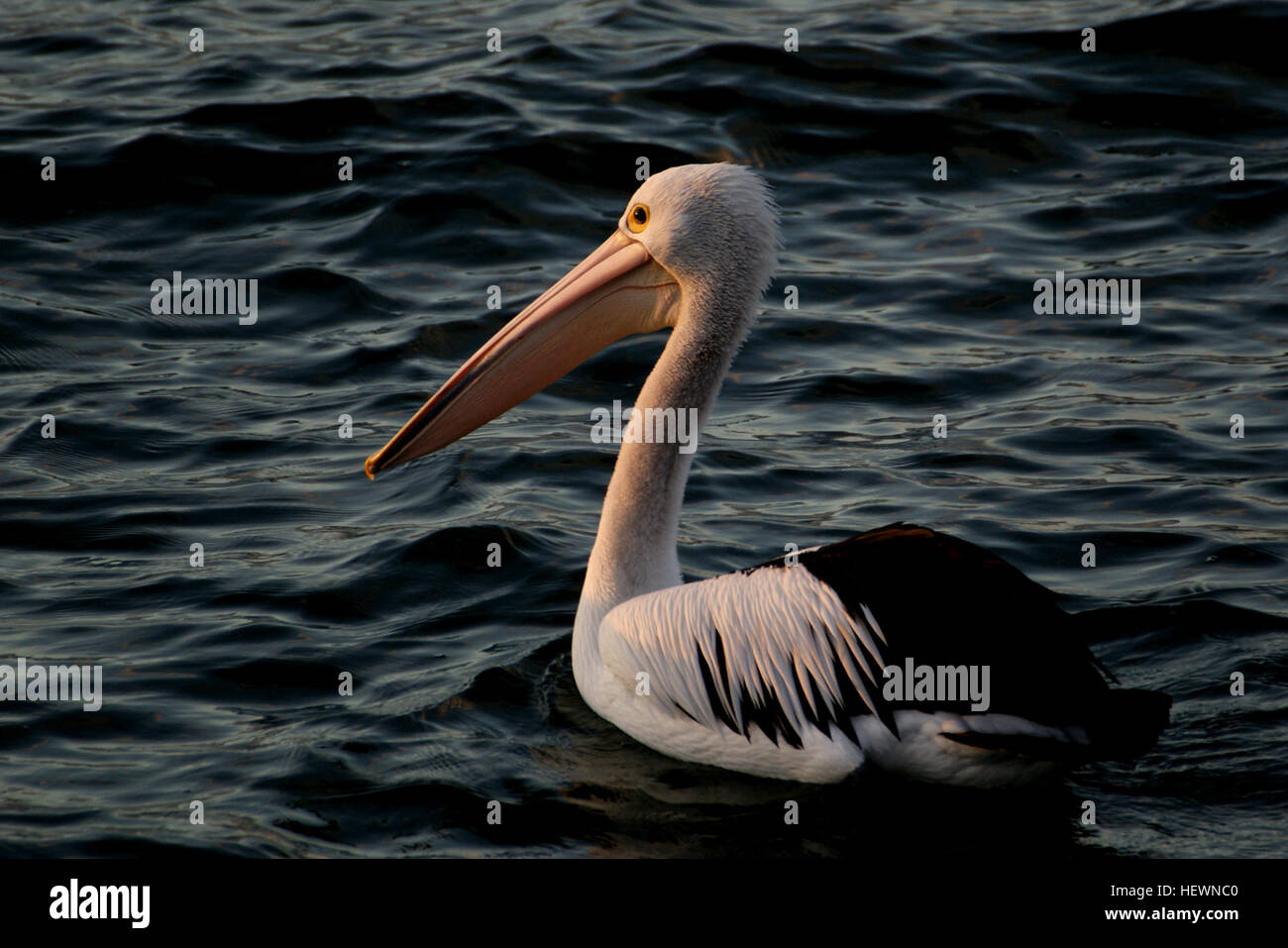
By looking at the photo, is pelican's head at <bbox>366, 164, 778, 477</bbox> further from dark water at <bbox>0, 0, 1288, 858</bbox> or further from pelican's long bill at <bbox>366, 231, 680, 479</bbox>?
dark water at <bbox>0, 0, 1288, 858</bbox>

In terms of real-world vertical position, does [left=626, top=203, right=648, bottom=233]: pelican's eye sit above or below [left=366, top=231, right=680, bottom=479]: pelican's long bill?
above

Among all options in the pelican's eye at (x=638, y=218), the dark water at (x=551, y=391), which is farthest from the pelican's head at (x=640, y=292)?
the dark water at (x=551, y=391)

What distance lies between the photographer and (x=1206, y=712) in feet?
15.7

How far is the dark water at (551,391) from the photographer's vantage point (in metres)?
4.47

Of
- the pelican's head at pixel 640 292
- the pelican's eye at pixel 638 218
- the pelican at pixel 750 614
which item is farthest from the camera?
the pelican's eye at pixel 638 218

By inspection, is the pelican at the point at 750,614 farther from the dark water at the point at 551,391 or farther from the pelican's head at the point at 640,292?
the dark water at the point at 551,391

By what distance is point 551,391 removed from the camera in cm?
729

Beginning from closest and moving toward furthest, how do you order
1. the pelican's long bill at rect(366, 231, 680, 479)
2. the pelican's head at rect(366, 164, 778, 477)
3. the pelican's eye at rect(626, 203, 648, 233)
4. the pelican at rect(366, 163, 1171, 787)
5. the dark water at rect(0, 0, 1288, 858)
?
the pelican at rect(366, 163, 1171, 787)
the dark water at rect(0, 0, 1288, 858)
the pelican's head at rect(366, 164, 778, 477)
the pelican's eye at rect(626, 203, 648, 233)
the pelican's long bill at rect(366, 231, 680, 479)

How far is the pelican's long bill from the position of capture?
5.13 metres

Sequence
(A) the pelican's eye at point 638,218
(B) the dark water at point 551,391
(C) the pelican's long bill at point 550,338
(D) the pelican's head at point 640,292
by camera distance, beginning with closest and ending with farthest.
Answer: (B) the dark water at point 551,391, (D) the pelican's head at point 640,292, (A) the pelican's eye at point 638,218, (C) the pelican's long bill at point 550,338

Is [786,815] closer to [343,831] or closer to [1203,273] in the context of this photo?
[343,831]

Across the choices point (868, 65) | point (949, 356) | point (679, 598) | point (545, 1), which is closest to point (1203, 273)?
point (949, 356)

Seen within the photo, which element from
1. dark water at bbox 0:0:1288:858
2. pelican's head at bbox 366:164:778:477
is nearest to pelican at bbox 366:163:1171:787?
pelican's head at bbox 366:164:778:477

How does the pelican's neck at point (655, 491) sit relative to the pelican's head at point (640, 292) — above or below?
below
